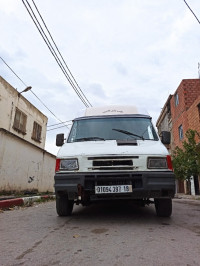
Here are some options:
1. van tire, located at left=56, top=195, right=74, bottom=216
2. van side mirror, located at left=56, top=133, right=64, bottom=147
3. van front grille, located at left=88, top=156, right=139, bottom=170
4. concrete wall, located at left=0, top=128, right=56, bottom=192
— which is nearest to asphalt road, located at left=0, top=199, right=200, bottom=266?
van tire, located at left=56, top=195, right=74, bottom=216

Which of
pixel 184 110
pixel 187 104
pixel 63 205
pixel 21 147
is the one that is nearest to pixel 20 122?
pixel 21 147

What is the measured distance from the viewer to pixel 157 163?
3.76m

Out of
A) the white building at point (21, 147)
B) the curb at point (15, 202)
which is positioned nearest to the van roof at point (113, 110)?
the curb at point (15, 202)

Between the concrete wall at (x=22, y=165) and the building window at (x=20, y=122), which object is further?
the building window at (x=20, y=122)

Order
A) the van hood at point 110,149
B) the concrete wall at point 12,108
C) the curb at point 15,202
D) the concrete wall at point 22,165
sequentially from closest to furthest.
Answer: the van hood at point 110,149 → the curb at point 15,202 → the concrete wall at point 22,165 → the concrete wall at point 12,108

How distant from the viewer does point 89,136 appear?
461 cm

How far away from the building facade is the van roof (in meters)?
12.2

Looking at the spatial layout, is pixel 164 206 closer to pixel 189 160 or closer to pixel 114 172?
pixel 114 172

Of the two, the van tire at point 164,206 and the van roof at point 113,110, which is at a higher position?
the van roof at point 113,110

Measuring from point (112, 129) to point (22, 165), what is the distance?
24.0 ft

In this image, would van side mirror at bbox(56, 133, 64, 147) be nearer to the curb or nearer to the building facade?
the curb

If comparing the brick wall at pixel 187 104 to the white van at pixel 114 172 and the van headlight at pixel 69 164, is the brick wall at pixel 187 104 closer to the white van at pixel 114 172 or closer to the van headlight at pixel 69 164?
the white van at pixel 114 172

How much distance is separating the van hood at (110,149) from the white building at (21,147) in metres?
5.72

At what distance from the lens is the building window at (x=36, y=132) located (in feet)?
56.1
